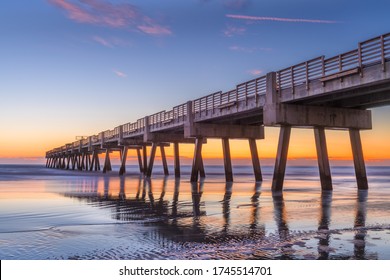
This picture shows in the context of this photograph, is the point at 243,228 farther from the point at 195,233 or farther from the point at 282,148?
the point at 282,148

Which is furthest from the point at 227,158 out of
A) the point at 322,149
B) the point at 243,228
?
the point at 243,228

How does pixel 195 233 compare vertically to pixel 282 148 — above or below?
below

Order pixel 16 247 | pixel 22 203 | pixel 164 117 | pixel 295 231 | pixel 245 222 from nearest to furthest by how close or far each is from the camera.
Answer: pixel 16 247
pixel 295 231
pixel 245 222
pixel 22 203
pixel 164 117

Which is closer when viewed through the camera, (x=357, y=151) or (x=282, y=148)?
(x=282, y=148)

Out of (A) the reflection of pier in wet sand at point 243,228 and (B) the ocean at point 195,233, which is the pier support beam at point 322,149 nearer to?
(A) the reflection of pier in wet sand at point 243,228

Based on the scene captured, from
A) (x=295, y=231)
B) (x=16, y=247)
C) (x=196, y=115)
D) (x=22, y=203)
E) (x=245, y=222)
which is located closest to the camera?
(x=16, y=247)

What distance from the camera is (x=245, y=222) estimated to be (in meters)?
10.7

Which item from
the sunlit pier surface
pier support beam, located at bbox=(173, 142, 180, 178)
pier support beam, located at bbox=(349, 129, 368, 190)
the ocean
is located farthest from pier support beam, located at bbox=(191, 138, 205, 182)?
the ocean

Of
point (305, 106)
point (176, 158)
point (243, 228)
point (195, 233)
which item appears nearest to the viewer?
point (195, 233)

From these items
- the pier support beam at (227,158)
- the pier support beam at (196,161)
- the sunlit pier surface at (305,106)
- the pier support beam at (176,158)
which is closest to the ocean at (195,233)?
the sunlit pier surface at (305,106)
